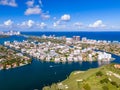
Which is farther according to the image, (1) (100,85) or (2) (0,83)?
(2) (0,83)

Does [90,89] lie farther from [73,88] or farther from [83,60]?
[83,60]

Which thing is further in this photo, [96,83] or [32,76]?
[32,76]

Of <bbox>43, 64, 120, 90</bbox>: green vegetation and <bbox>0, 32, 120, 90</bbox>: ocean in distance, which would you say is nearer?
<bbox>43, 64, 120, 90</bbox>: green vegetation

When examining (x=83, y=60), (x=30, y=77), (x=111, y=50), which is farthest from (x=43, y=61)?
(x=111, y=50)

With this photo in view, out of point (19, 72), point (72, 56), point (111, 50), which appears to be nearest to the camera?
point (19, 72)

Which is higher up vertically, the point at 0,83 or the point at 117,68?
the point at 117,68

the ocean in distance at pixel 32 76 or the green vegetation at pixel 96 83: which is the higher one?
the green vegetation at pixel 96 83

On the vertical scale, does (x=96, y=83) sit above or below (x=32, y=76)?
above

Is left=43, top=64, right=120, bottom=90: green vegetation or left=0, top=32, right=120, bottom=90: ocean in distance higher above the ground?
left=43, top=64, right=120, bottom=90: green vegetation

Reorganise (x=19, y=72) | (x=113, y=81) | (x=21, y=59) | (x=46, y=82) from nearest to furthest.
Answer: (x=113, y=81) < (x=46, y=82) < (x=19, y=72) < (x=21, y=59)

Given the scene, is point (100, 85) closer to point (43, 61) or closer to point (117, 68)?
point (117, 68)

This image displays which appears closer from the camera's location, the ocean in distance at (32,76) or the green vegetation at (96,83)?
the green vegetation at (96,83)
